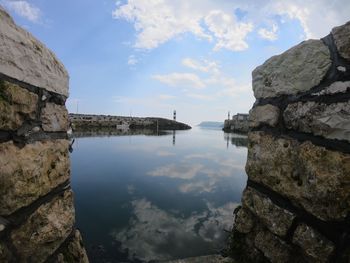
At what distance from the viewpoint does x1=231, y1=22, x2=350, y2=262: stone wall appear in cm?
156

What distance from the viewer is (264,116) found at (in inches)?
91.0

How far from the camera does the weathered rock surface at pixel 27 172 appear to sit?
1390mm

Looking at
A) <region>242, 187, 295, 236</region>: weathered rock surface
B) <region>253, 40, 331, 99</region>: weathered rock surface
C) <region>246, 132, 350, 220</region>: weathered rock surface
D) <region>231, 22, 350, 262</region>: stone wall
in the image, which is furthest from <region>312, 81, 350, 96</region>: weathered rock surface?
<region>242, 187, 295, 236</region>: weathered rock surface

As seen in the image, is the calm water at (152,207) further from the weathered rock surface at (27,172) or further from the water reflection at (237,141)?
the water reflection at (237,141)

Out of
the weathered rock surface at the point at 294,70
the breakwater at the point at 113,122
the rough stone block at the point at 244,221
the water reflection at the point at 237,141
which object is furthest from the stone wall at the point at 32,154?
the breakwater at the point at 113,122

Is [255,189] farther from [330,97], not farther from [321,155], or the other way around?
[330,97]

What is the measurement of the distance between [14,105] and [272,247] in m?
2.26

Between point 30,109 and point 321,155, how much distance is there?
6.78ft

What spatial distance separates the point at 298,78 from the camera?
1.99 meters

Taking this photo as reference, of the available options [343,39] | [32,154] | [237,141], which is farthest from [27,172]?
[237,141]

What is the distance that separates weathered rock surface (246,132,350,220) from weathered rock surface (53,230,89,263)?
5.97ft

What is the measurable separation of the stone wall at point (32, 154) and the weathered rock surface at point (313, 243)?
189cm

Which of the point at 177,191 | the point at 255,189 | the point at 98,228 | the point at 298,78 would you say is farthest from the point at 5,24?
the point at 177,191

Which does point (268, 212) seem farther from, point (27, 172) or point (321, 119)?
point (27, 172)
